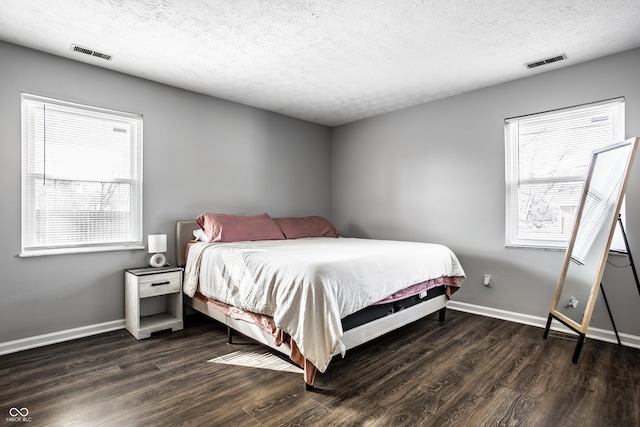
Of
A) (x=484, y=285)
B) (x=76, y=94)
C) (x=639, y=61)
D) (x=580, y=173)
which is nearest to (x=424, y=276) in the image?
(x=484, y=285)

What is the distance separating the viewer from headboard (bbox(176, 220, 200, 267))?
359 cm

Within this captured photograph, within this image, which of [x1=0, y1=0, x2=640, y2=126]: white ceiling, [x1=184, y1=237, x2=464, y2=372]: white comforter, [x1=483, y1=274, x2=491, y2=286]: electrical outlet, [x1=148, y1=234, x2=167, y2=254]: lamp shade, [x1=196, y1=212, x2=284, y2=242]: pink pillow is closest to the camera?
[x1=184, y1=237, x2=464, y2=372]: white comforter

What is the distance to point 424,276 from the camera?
9.80ft

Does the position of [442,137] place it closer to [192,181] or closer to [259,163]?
[259,163]

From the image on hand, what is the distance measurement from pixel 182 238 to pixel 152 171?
76 cm

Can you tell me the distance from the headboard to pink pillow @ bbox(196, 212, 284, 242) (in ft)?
0.45

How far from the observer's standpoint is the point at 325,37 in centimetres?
270

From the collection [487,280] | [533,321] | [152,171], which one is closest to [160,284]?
[152,171]

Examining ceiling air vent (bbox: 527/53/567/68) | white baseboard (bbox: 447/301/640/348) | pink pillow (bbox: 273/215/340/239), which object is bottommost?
white baseboard (bbox: 447/301/640/348)

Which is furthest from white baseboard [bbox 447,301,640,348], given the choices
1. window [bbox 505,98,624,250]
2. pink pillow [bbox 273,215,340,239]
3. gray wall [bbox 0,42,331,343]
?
gray wall [bbox 0,42,331,343]

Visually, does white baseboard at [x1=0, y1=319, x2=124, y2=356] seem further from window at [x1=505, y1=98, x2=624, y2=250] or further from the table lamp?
window at [x1=505, y1=98, x2=624, y2=250]

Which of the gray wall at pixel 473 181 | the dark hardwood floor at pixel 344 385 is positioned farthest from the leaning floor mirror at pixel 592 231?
the dark hardwood floor at pixel 344 385

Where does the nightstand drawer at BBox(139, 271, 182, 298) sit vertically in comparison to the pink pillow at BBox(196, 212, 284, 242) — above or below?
below

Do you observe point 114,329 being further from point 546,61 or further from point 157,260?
point 546,61
